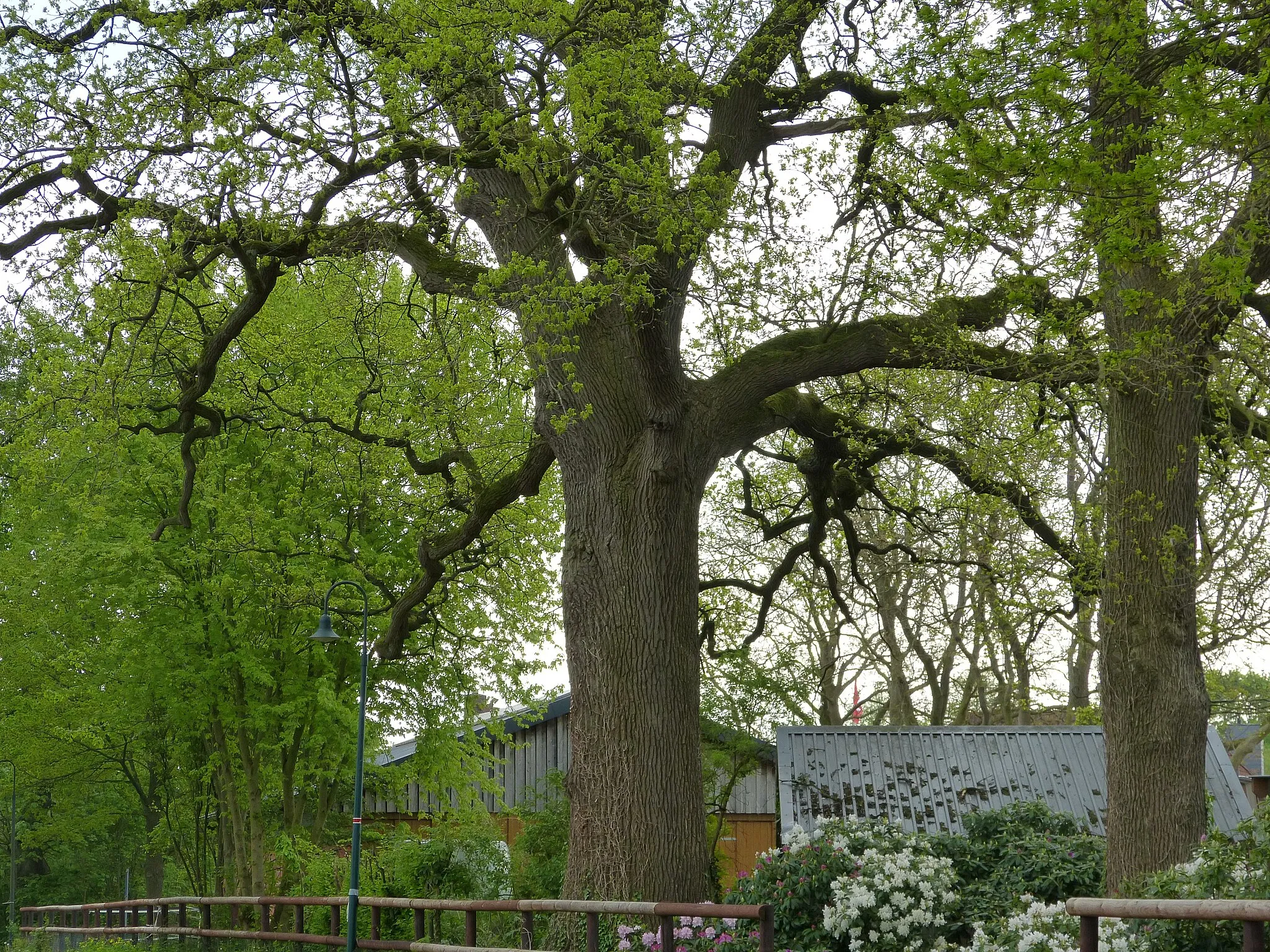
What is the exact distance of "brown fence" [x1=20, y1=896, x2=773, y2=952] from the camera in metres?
8.61

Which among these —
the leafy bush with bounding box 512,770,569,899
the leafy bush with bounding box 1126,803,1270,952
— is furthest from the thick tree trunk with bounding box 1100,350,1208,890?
the leafy bush with bounding box 512,770,569,899

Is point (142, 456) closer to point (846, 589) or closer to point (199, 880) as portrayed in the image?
point (199, 880)

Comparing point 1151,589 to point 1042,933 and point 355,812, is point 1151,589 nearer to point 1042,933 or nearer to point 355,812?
point 1042,933

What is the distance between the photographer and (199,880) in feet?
97.6

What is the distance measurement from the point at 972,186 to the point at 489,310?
525cm

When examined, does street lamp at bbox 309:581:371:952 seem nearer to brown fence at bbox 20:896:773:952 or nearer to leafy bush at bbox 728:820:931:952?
brown fence at bbox 20:896:773:952

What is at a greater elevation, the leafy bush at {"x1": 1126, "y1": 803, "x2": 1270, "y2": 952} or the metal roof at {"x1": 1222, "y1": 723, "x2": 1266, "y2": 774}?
the leafy bush at {"x1": 1126, "y1": 803, "x2": 1270, "y2": 952}

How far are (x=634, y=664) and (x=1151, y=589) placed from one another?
4376 millimetres

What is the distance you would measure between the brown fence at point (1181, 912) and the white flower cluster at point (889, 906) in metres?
4.68

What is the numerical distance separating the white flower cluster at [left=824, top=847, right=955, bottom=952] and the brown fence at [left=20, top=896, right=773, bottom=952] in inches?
45.9

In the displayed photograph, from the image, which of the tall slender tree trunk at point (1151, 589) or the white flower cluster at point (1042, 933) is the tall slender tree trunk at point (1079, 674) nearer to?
the tall slender tree trunk at point (1151, 589)

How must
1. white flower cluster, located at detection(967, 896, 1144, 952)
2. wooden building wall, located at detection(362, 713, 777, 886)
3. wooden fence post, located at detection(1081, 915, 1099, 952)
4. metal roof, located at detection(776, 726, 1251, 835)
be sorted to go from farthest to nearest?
1. wooden building wall, located at detection(362, 713, 777, 886)
2. metal roof, located at detection(776, 726, 1251, 835)
3. white flower cluster, located at detection(967, 896, 1144, 952)
4. wooden fence post, located at detection(1081, 915, 1099, 952)

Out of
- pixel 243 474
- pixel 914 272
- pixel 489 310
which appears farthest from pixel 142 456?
pixel 914 272

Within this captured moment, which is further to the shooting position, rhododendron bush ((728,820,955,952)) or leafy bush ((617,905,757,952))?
rhododendron bush ((728,820,955,952))
